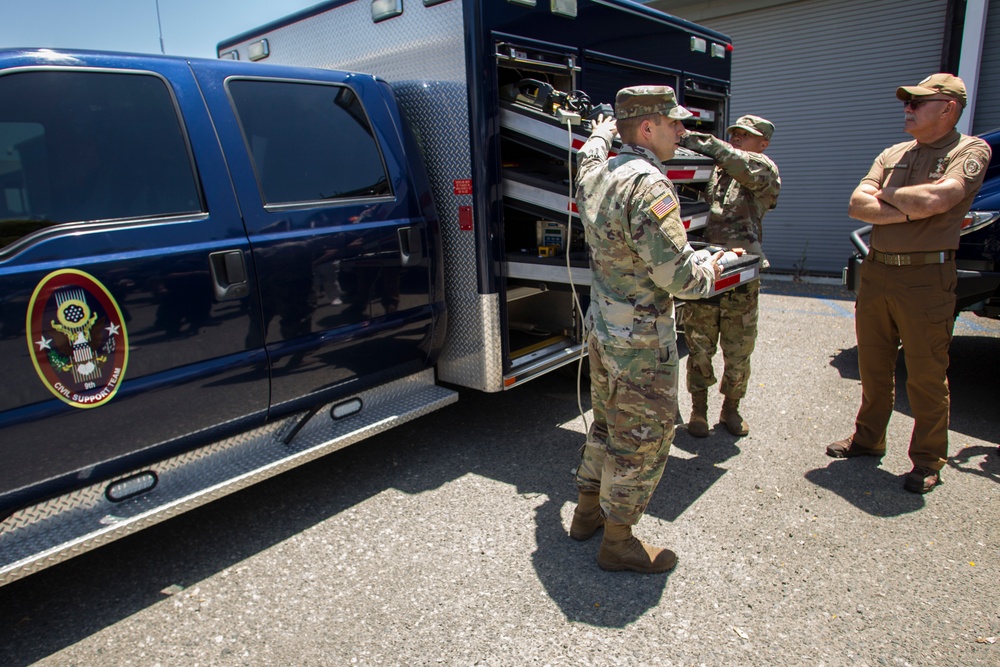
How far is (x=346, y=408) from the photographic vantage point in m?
3.38

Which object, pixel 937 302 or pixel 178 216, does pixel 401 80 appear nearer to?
pixel 178 216

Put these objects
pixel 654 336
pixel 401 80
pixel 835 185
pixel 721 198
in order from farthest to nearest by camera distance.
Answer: pixel 835 185, pixel 721 198, pixel 401 80, pixel 654 336

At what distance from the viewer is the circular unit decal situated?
225 centimetres

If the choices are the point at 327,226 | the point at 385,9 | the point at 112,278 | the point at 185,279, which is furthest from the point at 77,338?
the point at 385,9

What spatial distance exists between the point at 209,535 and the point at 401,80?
2.64 metres

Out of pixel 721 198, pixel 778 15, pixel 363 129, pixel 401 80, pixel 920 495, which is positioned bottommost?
pixel 920 495

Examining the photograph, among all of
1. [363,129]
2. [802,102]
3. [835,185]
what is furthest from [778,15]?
[363,129]

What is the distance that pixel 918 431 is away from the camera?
3369mm

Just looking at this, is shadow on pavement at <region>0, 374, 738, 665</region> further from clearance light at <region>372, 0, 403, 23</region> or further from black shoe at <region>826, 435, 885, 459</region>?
clearance light at <region>372, 0, 403, 23</region>

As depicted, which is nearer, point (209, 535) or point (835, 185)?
point (209, 535)

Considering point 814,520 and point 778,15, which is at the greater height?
point 778,15

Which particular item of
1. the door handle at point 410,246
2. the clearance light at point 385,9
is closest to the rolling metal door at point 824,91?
the clearance light at point 385,9

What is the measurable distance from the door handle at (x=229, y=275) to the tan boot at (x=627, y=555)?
1.85m

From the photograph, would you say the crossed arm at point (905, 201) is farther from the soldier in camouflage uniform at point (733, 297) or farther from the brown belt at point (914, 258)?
the soldier in camouflage uniform at point (733, 297)
